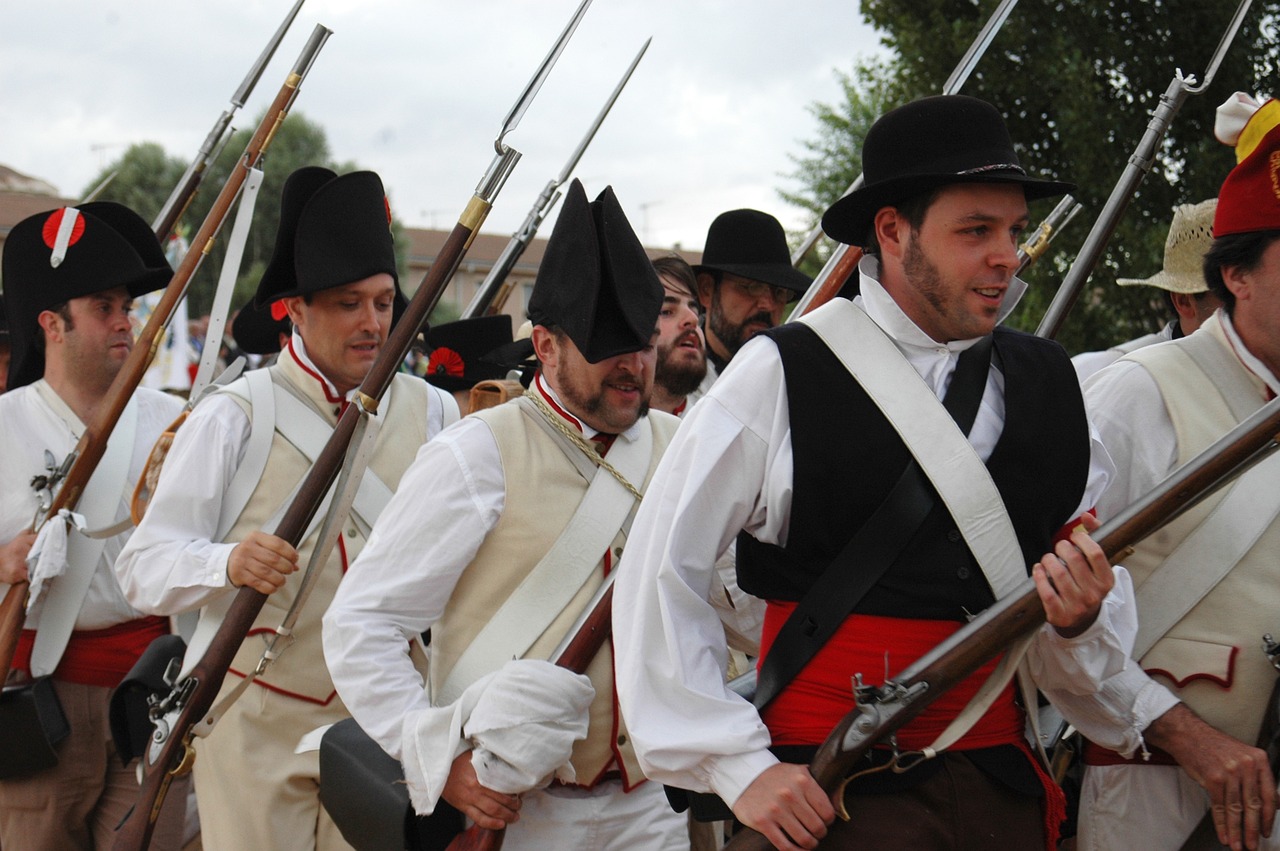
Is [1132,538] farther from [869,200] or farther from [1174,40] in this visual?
[1174,40]

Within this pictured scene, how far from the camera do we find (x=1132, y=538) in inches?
93.6

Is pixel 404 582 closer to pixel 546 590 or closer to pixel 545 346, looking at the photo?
pixel 546 590

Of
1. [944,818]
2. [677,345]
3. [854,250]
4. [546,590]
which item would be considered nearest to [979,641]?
[944,818]

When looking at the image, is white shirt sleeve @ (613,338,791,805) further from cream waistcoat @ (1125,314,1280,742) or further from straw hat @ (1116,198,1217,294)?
straw hat @ (1116,198,1217,294)

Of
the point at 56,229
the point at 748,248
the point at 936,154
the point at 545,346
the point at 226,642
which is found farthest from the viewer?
the point at 748,248

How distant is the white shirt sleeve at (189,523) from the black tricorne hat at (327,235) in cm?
48

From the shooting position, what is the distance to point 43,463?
4.95 metres

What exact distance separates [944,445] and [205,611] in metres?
2.55

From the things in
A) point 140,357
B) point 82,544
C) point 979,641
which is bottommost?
point 82,544

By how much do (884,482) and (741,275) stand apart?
3.50 metres

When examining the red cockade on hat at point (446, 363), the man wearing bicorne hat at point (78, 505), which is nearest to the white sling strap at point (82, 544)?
the man wearing bicorne hat at point (78, 505)

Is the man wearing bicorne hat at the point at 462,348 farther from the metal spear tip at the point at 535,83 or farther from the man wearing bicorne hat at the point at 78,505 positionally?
the metal spear tip at the point at 535,83

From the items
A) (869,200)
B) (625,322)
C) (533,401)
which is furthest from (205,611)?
(869,200)

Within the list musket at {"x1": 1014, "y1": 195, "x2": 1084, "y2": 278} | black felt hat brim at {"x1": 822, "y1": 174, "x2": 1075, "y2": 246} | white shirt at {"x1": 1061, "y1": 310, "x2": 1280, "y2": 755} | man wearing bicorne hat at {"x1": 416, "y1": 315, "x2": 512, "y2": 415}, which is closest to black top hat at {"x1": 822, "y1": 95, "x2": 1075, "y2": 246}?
black felt hat brim at {"x1": 822, "y1": 174, "x2": 1075, "y2": 246}
